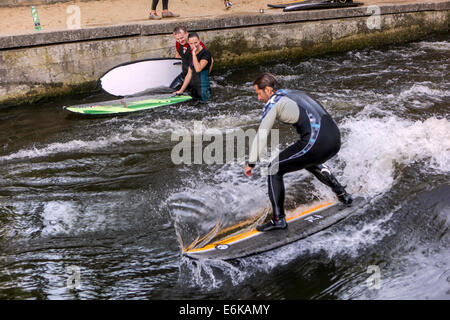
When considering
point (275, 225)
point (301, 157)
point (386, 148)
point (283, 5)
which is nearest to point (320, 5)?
point (283, 5)

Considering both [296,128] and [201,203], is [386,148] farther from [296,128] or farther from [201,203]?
[201,203]

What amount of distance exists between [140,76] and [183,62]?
37.4 inches

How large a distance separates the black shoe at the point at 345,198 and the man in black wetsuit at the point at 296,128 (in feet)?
2.03

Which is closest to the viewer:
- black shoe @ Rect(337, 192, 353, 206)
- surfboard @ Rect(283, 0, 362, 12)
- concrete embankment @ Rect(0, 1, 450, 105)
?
black shoe @ Rect(337, 192, 353, 206)

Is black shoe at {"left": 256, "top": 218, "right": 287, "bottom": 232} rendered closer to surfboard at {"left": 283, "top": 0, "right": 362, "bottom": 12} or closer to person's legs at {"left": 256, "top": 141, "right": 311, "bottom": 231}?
person's legs at {"left": 256, "top": 141, "right": 311, "bottom": 231}

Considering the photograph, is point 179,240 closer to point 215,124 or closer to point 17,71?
point 215,124

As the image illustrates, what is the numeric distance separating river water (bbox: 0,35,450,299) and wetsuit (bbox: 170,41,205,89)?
26.3 inches

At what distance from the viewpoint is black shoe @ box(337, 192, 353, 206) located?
5.23 meters

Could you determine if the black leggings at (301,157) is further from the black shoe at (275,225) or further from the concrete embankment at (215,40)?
the concrete embankment at (215,40)

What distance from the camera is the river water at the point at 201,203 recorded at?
4.36 m

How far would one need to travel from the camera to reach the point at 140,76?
9.12 meters

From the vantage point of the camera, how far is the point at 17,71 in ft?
30.0

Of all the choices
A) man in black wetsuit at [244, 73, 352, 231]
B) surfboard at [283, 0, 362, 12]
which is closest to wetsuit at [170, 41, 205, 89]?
surfboard at [283, 0, 362, 12]
